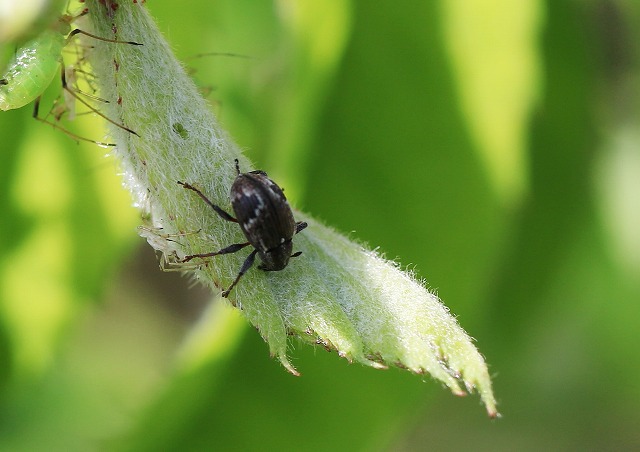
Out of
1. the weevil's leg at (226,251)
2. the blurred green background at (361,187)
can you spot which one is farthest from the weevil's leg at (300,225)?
the blurred green background at (361,187)

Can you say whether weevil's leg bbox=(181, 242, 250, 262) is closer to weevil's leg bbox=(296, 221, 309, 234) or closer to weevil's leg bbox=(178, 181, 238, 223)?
weevil's leg bbox=(178, 181, 238, 223)

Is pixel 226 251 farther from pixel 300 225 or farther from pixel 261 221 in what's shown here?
pixel 300 225

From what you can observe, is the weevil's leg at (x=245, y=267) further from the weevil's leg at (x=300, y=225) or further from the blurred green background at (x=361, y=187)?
the blurred green background at (x=361, y=187)

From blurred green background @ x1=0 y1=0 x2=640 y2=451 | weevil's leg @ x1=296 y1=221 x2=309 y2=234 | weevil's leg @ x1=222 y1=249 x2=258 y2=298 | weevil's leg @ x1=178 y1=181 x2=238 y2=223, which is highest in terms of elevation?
weevil's leg @ x1=178 y1=181 x2=238 y2=223

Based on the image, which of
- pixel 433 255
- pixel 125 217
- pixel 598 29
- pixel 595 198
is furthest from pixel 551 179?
pixel 125 217

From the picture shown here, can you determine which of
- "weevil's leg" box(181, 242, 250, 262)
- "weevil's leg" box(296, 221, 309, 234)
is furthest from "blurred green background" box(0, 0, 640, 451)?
"weevil's leg" box(181, 242, 250, 262)

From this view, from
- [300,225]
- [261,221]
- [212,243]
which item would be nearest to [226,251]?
[212,243]

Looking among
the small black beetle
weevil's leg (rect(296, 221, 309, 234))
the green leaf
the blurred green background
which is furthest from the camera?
the blurred green background
